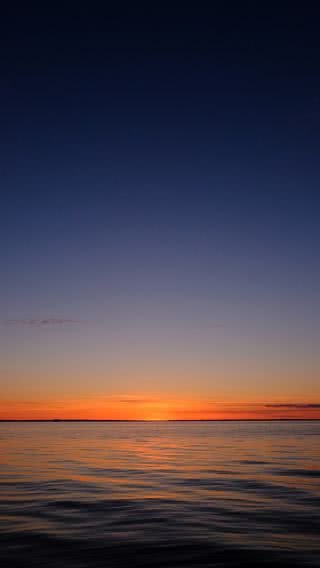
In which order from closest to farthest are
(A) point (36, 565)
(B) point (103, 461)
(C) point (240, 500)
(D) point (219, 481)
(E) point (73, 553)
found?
1. (A) point (36, 565)
2. (E) point (73, 553)
3. (C) point (240, 500)
4. (D) point (219, 481)
5. (B) point (103, 461)

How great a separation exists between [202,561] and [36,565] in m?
3.53

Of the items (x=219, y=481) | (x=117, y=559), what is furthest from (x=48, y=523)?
(x=219, y=481)

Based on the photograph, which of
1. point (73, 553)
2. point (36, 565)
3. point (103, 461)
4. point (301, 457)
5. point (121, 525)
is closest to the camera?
point (36, 565)

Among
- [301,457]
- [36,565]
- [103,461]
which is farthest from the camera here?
[301,457]

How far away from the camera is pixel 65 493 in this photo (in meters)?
18.2

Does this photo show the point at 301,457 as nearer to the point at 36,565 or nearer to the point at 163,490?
the point at 163,490

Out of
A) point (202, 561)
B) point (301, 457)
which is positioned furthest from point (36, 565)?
point (301, 457)

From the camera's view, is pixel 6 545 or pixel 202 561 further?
pixel 6 545

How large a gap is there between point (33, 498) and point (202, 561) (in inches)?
370

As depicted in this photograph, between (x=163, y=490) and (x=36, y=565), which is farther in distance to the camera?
(x=163, y=490)

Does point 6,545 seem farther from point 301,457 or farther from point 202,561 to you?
point 301,457

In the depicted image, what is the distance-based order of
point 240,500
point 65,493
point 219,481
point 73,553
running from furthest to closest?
point 219,481 → point 65,493 → point 240,500 → point 73,553

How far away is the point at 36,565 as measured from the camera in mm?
9609

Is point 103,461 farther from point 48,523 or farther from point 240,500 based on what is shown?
point 48,523
